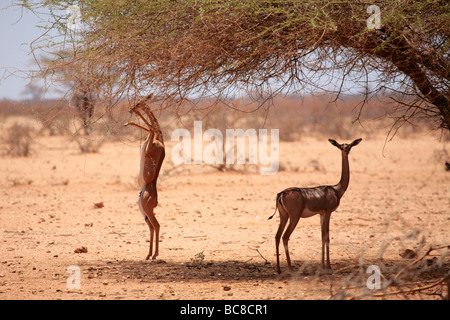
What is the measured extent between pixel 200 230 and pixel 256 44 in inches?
185

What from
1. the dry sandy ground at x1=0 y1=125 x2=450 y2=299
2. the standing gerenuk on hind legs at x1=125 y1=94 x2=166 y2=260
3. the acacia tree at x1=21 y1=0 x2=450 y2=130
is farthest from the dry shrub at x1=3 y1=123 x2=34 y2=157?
the acacia tree at x1=21 y1=0 x2=450 y2=130

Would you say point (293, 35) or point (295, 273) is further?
point (295, 273)

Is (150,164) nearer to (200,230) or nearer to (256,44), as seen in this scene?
(256,44)

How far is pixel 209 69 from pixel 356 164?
15.0 meters

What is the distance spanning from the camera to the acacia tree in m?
5.63

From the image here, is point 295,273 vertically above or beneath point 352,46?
beneath

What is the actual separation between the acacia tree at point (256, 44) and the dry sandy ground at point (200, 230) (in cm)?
117

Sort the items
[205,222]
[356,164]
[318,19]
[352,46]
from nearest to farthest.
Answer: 1. [318,19]
2. [352,46]
3. [205,222]
4. [356,164]

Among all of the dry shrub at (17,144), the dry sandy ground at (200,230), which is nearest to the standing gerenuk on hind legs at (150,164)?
the dry sandy ground at (200,230)

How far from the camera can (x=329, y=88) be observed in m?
6.51

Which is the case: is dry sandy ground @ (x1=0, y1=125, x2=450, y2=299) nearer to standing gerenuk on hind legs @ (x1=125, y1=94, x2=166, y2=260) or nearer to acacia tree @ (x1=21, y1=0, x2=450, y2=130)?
standing gerenuk on hind legs @ (x1=125, y1=94, x2=166, y2=260)
